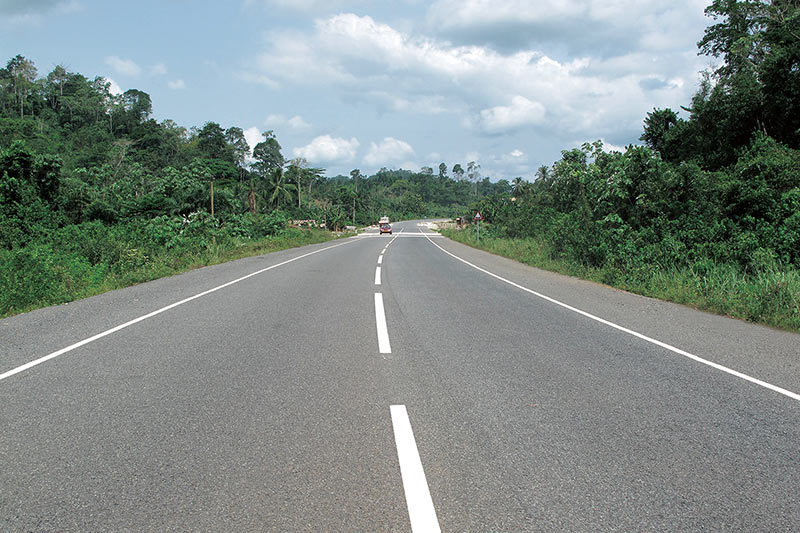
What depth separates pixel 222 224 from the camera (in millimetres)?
29312

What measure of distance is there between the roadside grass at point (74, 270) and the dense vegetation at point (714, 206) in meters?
13.3

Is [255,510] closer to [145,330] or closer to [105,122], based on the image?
[145,330]

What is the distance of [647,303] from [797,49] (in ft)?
37.4

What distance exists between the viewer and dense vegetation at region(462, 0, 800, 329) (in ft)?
36.7

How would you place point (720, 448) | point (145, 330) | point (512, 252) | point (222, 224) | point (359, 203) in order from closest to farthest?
point (720, 448), point (145, 330), point (512, 252), point (222, 224), point (359, 203)

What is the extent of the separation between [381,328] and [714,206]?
11067 millimetres

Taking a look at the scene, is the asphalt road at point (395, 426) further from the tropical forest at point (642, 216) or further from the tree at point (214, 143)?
the tree at point (214, 143)

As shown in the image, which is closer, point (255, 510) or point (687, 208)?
point (255, 510)

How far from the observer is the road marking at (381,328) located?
643cm

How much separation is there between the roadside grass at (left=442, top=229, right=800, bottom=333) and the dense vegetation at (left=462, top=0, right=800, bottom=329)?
0.09ft

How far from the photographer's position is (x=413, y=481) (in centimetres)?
307

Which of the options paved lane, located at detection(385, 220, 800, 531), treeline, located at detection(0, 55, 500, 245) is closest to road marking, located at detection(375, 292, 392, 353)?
paved lane, located at detection(385, 220, 800, 531)

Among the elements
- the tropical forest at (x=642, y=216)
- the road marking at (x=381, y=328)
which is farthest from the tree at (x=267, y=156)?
the road marking at (x=381, y=328)

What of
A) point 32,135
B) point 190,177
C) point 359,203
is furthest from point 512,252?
point 359,203
